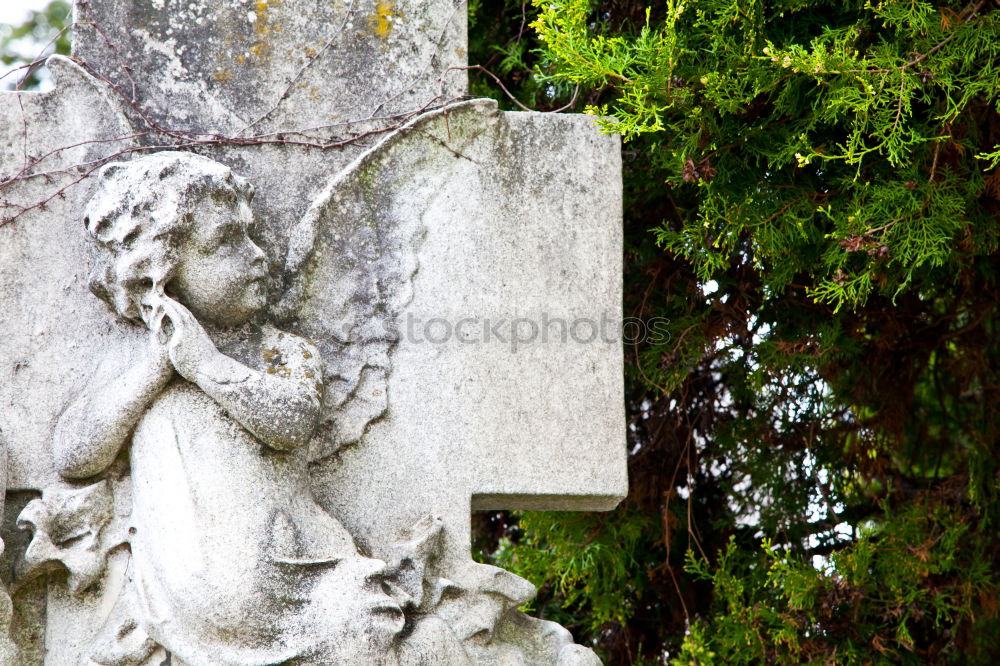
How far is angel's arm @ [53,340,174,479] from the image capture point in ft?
10.2

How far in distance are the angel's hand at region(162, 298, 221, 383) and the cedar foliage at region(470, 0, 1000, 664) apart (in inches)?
53.2

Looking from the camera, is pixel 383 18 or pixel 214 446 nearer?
pixel 214 446

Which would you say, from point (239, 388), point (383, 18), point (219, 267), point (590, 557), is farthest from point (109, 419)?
point (590, 557)

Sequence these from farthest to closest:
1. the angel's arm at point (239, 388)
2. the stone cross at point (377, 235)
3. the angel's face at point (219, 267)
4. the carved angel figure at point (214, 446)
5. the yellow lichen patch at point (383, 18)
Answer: the yellow lichen patch at point (383, 18), the stone cross at point (377, 235), the angel's face at point (219, 267), the angel's arm at point (239, 388), the carved angel figure at point (214, 446)

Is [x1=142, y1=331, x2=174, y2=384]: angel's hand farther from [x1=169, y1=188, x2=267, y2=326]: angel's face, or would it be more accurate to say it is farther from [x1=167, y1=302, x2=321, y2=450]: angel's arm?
[x1=169, y1=188, x2=267, y2=326]: angel's face

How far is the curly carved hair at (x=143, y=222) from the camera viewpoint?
3141 millimetres

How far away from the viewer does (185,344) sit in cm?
308

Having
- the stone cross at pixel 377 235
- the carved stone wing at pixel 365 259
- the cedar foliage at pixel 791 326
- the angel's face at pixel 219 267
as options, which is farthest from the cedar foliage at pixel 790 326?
the angel's face at pixel 219 267

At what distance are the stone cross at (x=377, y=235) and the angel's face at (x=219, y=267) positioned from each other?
0.13m

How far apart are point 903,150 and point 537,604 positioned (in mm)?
2707

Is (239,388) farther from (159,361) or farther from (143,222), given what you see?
(143,222)

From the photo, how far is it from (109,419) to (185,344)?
0.92 feet

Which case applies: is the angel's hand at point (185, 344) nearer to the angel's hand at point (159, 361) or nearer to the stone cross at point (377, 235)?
the angel's hand at point (159, 361)

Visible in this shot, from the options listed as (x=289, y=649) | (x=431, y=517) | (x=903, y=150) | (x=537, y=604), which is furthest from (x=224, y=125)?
(x=537, y=604)
